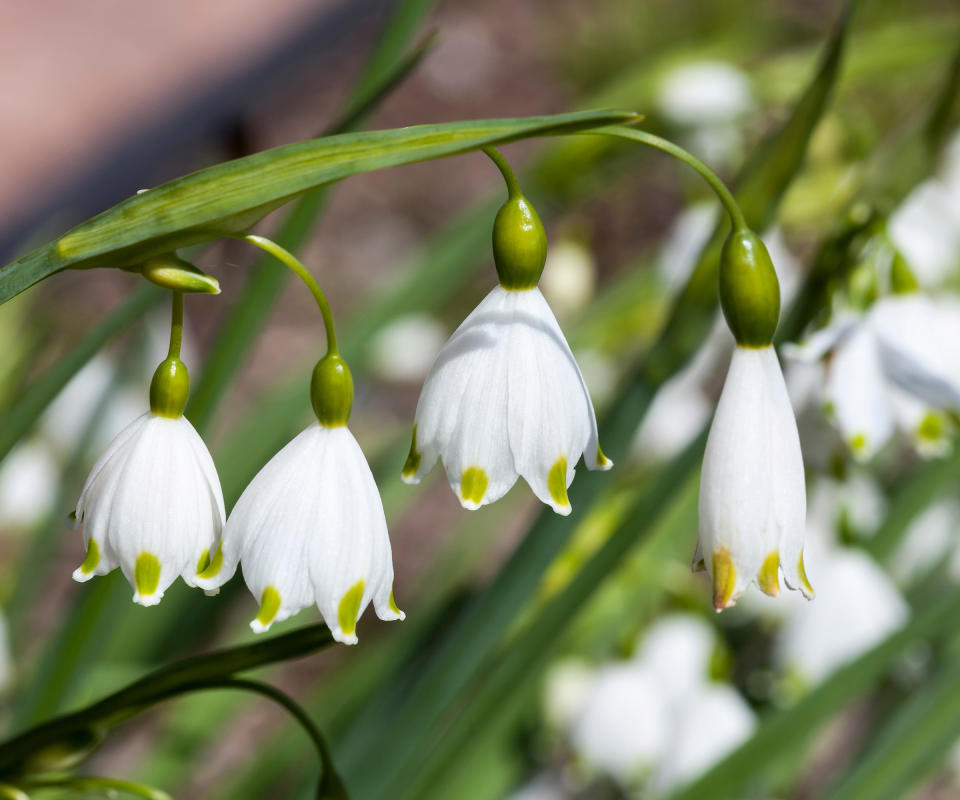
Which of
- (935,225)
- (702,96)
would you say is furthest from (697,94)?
(935,225)

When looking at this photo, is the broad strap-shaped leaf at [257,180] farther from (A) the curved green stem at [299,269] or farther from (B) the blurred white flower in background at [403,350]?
(B) the blurred white flower in background at [403,350]

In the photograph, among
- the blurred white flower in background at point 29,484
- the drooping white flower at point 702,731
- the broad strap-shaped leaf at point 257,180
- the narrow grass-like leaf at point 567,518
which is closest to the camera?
the broad strap-shaped leaf at point 257,180

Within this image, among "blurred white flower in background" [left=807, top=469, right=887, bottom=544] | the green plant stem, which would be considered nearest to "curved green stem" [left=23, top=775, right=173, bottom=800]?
the green plant stem

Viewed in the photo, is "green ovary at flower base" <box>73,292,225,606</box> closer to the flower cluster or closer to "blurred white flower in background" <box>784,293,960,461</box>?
the flower cluster

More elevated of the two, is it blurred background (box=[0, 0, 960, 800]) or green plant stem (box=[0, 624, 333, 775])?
green plant stem (box=[0, 624, 333, 775])

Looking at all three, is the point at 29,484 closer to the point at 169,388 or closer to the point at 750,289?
the point at 169,388

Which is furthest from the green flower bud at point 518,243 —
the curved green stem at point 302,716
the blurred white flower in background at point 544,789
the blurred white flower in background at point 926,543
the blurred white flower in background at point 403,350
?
the blurred white flower in background at point 926,543
